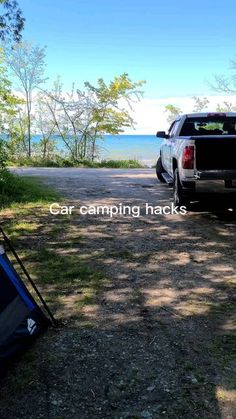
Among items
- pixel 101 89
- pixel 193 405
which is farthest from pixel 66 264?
pixel 101 89

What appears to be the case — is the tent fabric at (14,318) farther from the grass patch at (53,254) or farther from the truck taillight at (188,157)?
the truck taillight at (188,157)

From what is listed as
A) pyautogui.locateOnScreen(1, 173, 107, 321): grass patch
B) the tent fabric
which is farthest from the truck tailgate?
the tent fabric

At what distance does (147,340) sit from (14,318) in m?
1.12

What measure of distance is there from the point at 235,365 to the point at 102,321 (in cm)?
126

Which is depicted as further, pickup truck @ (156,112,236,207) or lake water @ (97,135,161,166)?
lake water @ (97,135,161,166)

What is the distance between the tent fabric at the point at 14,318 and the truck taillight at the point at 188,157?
4.20 m

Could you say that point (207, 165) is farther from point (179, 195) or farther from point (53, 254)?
point (53, 254)

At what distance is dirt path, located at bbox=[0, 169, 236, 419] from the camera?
290 centimetres

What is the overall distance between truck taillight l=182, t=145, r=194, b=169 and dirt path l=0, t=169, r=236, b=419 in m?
1.20

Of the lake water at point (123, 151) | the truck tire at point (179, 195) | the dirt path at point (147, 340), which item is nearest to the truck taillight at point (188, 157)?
the truck tire at point (179, 195)

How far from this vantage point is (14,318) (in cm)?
343

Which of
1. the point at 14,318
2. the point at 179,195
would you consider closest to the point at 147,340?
the point at 14,318

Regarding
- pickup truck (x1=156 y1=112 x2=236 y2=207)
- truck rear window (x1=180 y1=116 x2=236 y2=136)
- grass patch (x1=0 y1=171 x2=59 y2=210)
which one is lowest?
grass patch (x1=0 y1=171 x2=59 y2=210)

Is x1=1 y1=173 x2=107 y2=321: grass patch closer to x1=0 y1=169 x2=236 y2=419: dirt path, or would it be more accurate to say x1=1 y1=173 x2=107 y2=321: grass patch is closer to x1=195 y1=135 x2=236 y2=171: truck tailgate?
x1=0 y1=169 x2=236 y2=419: dirt path
